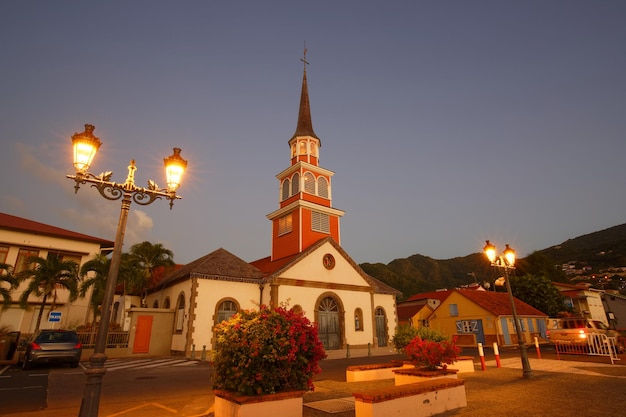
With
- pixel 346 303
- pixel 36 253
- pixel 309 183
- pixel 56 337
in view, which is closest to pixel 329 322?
pixel 346 303

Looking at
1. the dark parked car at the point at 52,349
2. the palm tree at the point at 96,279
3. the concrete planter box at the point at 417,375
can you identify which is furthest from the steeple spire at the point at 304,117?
the concrete planter box at the point at 417,375

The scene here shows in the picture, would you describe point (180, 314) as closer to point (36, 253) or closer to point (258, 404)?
point (36, 253)

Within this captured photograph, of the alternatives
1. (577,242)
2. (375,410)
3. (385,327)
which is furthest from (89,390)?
(577,242)

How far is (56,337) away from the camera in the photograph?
52.6 feet

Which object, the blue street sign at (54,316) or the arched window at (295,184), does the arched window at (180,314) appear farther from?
the arched window at (295,184)

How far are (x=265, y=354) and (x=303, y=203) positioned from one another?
933 inches

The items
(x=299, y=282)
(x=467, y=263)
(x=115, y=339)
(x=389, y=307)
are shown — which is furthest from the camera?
(x=467, y=263)

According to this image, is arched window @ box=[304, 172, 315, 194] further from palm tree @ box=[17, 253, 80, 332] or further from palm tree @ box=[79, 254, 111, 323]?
palm tree @ box=[17, 253, 80, 332]

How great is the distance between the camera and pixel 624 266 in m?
116

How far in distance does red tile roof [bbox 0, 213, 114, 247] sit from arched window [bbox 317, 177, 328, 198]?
1948cm

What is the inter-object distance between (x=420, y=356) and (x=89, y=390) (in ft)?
27.5

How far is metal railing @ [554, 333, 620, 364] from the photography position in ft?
64.7

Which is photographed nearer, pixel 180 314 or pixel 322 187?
pixel 180 314

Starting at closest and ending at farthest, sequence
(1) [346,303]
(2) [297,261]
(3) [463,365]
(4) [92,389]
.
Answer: (4) [92,389] < (3) [463,365] < (2) [297,261] < (1) [346,303]
